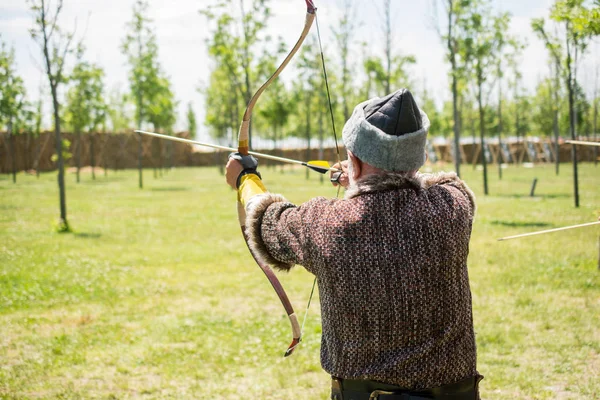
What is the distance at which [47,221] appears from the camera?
16.3 meters

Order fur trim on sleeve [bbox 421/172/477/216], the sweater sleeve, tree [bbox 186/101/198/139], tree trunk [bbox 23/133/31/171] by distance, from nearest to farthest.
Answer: the sweater sleeve → fur trim on sleeve [bbox 421/172/477/216] → tree trunk [bbox 23/133/31/171] → tree [bbox 186/101/198/139]

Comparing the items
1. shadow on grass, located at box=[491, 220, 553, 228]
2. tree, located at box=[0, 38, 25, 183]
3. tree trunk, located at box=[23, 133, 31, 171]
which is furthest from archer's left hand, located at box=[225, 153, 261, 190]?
tree trunk, located at box=[23, 133, 31, 171]

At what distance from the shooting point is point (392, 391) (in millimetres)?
2295

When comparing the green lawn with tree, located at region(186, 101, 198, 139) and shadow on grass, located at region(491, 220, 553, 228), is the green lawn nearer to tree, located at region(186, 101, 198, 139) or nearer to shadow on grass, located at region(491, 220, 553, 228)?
shadow on grass, located at region(491, 220, 553, 228)

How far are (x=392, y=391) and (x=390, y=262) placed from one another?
531 mm

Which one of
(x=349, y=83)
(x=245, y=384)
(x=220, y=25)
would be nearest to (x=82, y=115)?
(x=220, y=25)

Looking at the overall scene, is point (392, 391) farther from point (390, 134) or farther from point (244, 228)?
Result: point (244, 228)

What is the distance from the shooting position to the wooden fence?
54.2 meters

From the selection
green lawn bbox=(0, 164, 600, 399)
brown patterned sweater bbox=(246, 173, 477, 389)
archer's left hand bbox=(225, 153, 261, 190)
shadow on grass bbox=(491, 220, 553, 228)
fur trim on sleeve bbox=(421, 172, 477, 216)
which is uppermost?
archer's left hand bbox=(225, 153, 261, 190)

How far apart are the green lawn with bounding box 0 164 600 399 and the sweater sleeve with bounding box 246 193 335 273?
310cm

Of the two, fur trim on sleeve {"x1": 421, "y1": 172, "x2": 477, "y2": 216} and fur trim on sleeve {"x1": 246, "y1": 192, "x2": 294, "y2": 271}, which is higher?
fur trim on sleeve {"x1": 421, "y1": 172, "x2": 477, "y2": 216}

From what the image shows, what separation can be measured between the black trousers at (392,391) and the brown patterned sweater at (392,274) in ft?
0.11

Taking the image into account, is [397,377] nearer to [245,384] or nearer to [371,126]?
Result: [371,126]

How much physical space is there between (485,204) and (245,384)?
1579 centimetres
